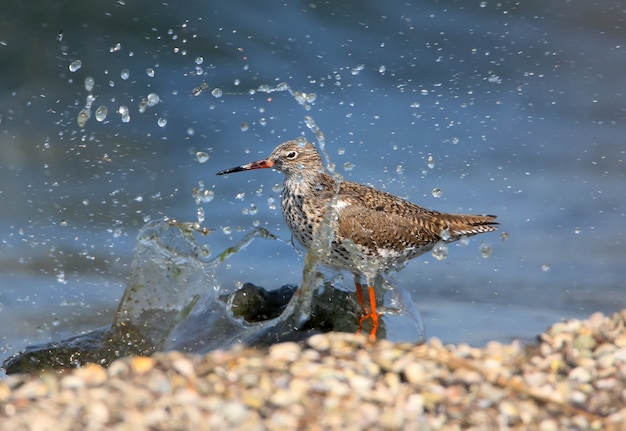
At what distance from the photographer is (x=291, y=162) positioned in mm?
5758

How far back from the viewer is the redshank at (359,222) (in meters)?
5.39

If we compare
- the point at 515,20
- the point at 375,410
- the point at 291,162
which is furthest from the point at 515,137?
the point at 375,410

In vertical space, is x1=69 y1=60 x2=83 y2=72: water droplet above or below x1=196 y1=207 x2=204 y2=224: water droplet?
above

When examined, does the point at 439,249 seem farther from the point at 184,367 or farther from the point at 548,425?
the point at 184,367

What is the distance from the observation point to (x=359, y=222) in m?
5.38

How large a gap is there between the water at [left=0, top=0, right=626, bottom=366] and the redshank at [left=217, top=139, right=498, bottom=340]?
0.37m

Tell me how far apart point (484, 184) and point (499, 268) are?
45.3 inches

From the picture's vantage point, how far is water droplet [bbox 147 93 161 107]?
767cm

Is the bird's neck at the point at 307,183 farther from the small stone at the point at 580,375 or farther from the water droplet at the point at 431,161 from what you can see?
the small stone at the point at 580,375

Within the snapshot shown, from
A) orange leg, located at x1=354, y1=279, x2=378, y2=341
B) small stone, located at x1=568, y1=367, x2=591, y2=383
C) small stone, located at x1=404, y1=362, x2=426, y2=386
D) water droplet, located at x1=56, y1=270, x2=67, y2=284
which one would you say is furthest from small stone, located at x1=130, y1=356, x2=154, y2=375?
water droplet, located at x1=56, y1=270, x2=67, y2=284

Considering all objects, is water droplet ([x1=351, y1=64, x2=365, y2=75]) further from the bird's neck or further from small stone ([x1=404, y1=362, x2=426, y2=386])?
small stone ([x1=404, y1=362, x2=426, y2=386])

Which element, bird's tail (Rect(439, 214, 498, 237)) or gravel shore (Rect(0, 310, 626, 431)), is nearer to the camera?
gravel shore (Rect(0, 310, 626, 431))

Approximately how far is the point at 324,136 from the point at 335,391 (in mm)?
4728

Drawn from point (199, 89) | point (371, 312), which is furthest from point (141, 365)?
point (199, 89)
